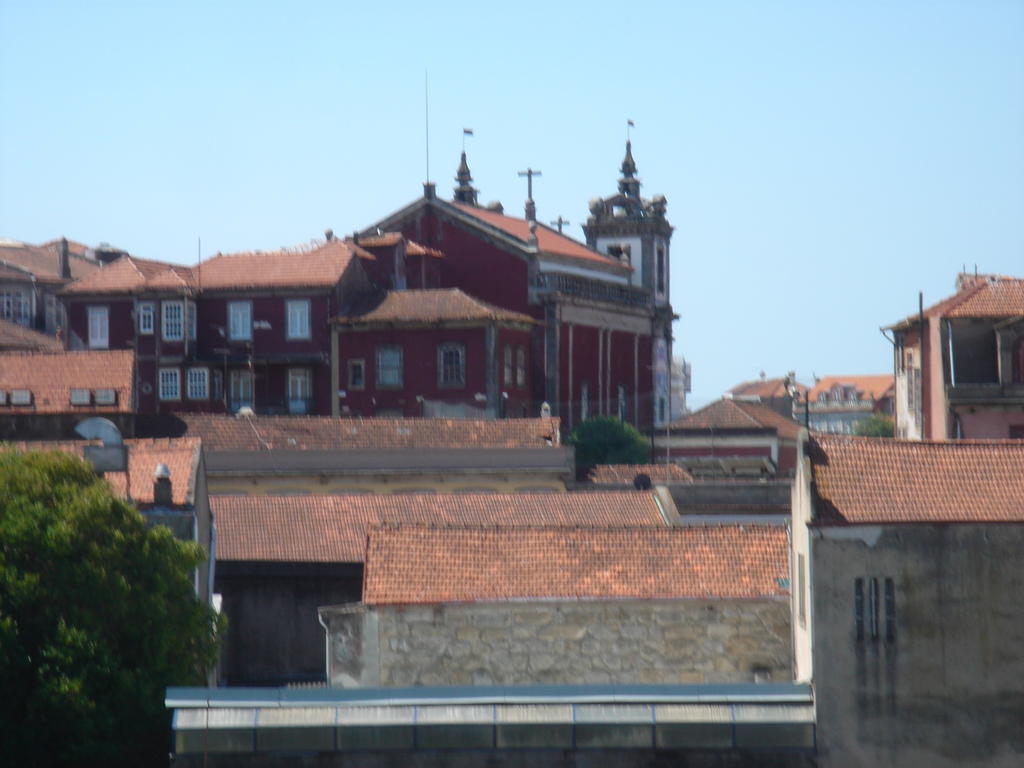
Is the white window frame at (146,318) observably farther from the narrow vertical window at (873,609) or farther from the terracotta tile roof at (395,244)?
the narrow vertical window at (873,609)

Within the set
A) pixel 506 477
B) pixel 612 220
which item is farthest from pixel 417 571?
pixel 612 220

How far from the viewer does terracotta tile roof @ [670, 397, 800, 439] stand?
74375 millimetres

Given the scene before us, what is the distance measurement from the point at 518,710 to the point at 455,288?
44.8 metres

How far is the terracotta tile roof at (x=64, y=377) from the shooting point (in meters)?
51.9

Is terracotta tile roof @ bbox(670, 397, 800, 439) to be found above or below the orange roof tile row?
below

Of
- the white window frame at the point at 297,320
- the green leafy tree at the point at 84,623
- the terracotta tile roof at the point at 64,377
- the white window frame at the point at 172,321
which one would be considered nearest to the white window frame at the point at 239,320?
the white window frame at the point at 297,320

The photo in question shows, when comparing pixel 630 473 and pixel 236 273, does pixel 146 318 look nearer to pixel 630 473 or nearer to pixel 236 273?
pixel 236 273

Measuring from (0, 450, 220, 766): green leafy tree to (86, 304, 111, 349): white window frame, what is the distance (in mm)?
40142

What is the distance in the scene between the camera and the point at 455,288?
66.9 m

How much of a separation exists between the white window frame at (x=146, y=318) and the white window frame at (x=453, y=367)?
31.9 feet

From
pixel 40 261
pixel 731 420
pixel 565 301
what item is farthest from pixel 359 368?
pixel 40 261

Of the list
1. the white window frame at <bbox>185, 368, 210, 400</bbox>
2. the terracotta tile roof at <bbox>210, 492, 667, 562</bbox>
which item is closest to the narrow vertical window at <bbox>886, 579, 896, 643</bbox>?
the terracotta tile roof at <bbox>210, 492, 667, 562</bbox>

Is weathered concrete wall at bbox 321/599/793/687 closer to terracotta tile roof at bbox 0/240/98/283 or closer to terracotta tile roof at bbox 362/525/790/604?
terracotta tile roof at bbox 362/525/790/604

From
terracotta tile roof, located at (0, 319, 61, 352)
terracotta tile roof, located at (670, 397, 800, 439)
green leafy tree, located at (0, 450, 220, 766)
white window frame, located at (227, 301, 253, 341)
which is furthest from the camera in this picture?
terracotta tile roof, located at (670, 397, 800, 439)
